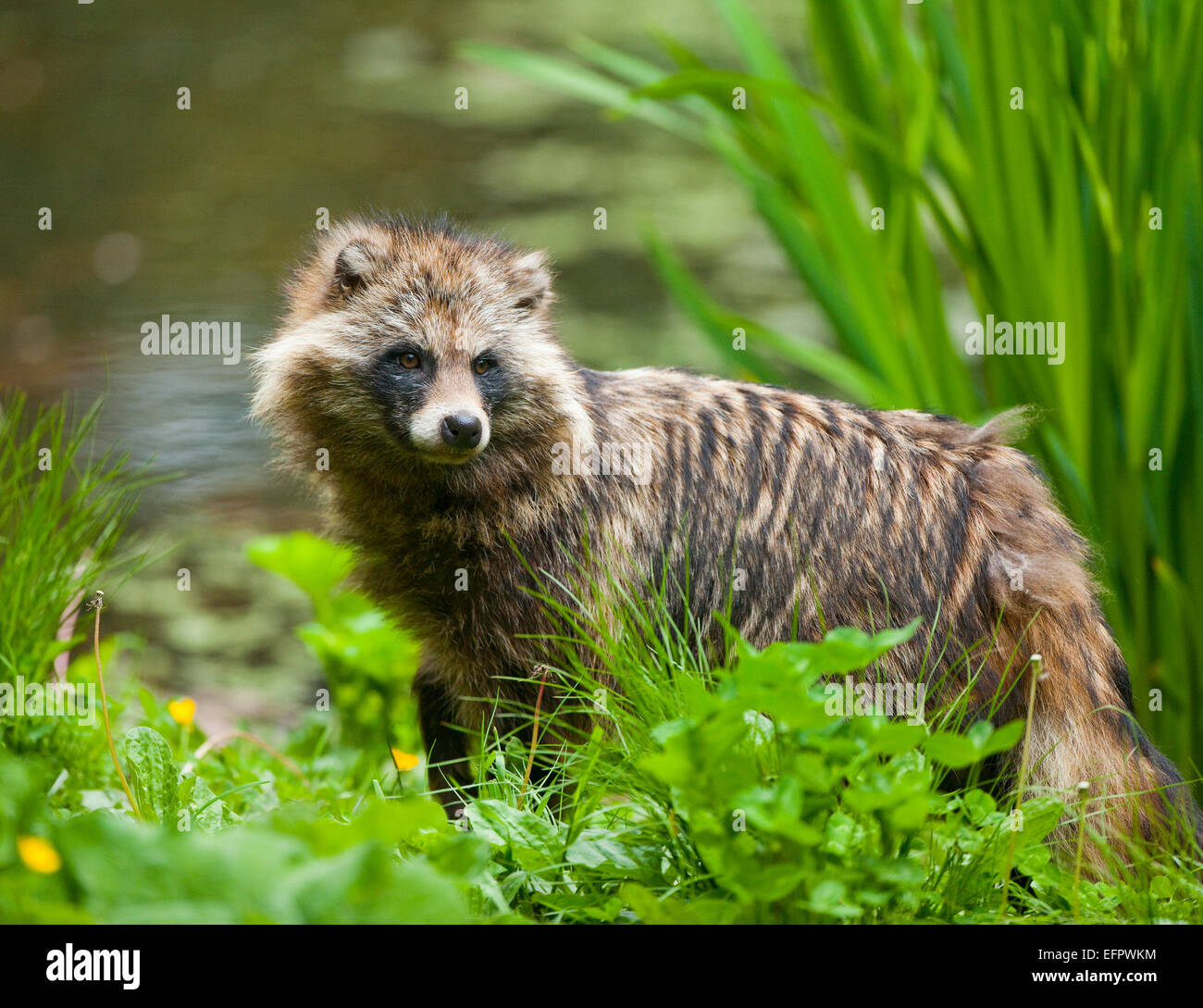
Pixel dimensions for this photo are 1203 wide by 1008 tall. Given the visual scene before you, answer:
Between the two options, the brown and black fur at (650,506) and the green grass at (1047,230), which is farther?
the green grass at (1047,230)

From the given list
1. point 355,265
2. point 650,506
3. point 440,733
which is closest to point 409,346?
point 355,265

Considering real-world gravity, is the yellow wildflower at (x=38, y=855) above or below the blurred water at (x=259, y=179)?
below

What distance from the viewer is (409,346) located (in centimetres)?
351

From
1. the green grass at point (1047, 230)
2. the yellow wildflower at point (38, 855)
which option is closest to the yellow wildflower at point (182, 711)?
the yellow wildflower at point (38, 855)

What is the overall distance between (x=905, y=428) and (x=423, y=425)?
4.56ft

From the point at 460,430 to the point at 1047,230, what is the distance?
7.46ft

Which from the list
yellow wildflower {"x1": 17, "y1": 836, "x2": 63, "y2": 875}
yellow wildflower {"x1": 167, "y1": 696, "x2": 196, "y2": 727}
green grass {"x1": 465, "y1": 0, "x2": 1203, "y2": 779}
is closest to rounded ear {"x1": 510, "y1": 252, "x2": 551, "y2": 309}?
green grass {"x1": 465, "y1": 0, "x2": 1203, "y2": 779}

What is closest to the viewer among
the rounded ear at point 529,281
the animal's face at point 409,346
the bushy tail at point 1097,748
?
the bushy tail at point 1097,748

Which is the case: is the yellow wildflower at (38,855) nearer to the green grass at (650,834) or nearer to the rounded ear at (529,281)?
the green grass at (650,834)

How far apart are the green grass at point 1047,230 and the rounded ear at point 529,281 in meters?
0.59

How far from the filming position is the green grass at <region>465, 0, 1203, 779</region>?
392cm

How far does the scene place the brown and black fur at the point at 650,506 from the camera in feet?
10.9
